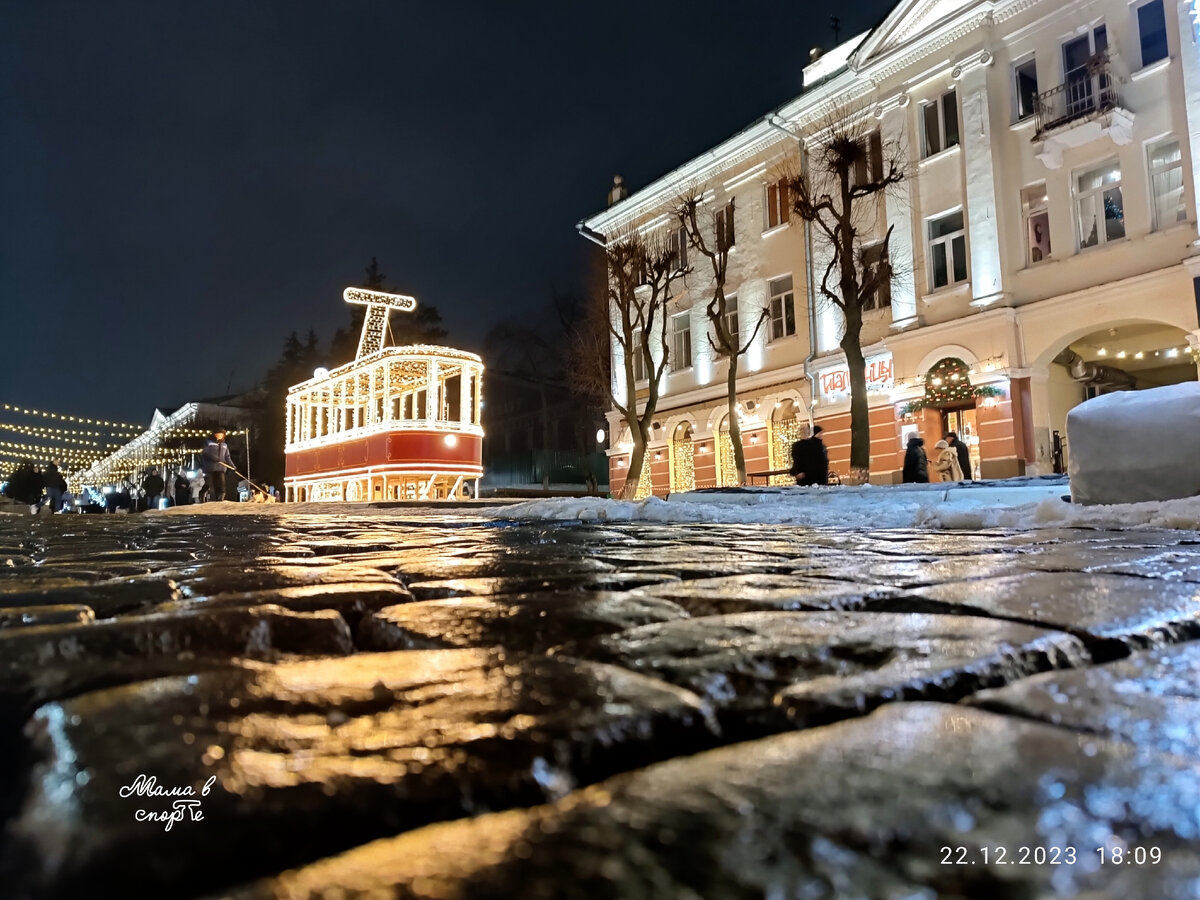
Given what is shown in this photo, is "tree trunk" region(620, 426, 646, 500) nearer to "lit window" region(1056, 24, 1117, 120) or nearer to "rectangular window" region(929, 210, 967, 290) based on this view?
"rectangular window" region(929, 210, 967, 290)

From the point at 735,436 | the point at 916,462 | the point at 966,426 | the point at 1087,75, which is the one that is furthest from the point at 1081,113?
the point at 735,436

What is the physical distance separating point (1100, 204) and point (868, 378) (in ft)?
19.8

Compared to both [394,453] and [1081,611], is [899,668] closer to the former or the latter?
[1081,611]

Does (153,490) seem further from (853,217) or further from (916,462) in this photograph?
(916,462)

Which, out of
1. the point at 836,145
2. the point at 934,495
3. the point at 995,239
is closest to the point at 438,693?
the point at 934,495

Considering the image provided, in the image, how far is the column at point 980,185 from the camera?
54.7 feet

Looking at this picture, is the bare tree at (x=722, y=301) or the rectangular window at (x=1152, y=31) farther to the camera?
the bare tree at (x=722, y=301)

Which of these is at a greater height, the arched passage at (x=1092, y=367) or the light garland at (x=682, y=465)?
the arched passage at (x=1092, y=367)

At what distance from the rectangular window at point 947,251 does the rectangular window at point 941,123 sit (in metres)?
1.76

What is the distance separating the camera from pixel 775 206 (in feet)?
73.9

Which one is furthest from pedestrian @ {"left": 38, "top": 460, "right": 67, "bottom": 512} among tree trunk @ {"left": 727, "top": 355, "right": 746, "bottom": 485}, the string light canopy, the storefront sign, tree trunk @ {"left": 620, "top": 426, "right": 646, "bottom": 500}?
the string light canopy

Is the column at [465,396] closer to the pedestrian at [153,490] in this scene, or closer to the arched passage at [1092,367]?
the arched passage at [1092,367]

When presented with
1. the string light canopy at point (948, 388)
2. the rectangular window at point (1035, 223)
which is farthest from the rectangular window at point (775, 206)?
the string light canopy at point (948, 388)

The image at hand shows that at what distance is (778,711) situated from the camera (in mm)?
861
